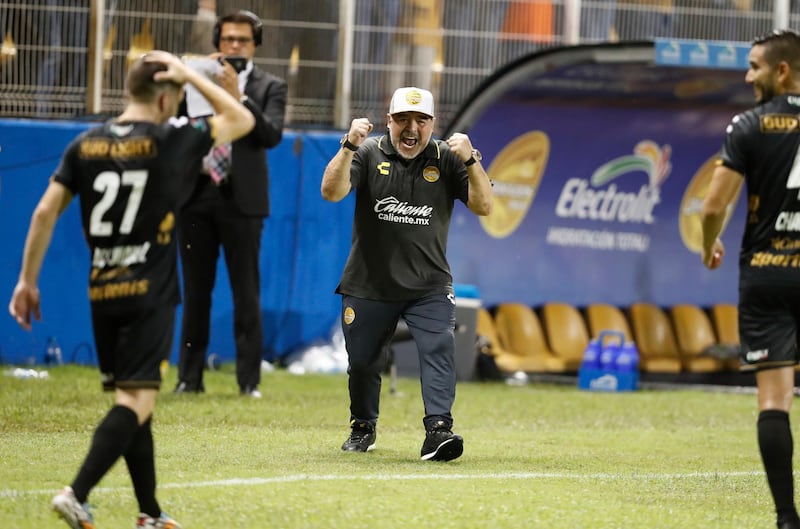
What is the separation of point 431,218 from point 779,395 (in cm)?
281

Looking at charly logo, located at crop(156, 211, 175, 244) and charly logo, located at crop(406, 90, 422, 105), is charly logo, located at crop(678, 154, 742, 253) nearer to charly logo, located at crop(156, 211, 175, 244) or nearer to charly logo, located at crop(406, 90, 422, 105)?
charly logo, located at crop(406, 90, 422, 105)

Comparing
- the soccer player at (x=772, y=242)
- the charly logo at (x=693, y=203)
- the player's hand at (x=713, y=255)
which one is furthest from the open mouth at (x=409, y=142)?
the charly logo at (x=693, y=203)

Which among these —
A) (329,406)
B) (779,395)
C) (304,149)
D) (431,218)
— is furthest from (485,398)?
(779,395)

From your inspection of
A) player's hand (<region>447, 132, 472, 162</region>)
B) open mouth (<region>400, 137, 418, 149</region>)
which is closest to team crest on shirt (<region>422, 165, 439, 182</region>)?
open mouth (<region>400, 137, 418, 149</region>)

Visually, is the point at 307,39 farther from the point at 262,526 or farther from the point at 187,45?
the point at 262,526

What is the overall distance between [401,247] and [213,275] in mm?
3671

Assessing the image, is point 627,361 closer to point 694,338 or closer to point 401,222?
point 694,338

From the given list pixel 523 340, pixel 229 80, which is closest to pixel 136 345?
pixel 229 80

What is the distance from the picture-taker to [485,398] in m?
13.3

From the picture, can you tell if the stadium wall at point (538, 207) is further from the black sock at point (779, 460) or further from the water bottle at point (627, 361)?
the black sock at point (779, 460)

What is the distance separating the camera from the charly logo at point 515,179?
17188mm

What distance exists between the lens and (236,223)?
38.5 ft

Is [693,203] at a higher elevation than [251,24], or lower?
lower

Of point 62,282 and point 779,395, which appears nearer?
point 779,395
